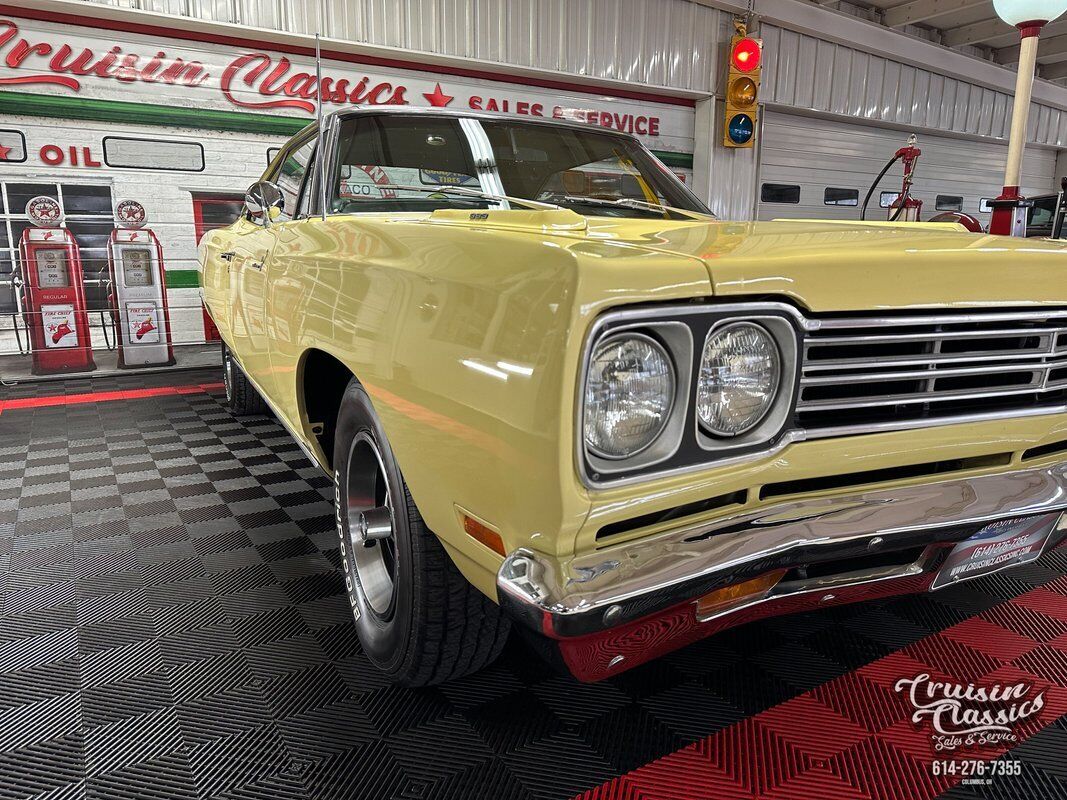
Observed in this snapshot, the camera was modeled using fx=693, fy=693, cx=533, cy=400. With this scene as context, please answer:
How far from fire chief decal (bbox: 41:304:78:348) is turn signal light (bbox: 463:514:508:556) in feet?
18.4

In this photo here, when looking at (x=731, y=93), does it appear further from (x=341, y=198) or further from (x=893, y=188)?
(x=341, y=198)

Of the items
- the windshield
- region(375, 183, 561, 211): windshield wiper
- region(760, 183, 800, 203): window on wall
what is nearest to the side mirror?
the windshield

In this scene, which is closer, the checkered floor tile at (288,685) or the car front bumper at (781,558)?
the car front bumper at (781,558)

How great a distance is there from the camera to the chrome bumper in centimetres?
89

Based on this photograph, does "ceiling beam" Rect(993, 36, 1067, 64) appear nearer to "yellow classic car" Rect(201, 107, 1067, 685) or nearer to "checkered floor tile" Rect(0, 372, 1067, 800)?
"checkered floor tile" Rect(0, 372, 1067, 800)

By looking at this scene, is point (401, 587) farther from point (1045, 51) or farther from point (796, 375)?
point (1045, 51)

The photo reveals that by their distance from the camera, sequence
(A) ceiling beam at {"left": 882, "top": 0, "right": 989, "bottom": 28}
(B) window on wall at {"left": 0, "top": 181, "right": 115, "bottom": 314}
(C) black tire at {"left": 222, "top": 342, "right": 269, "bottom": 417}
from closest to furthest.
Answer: (C) black tire at {"left": 222, "top": 342, "right": 269, "bottom": 417} → (B) window on wall at {"left": 0, "top": 181, "right": 115, "bottom": 314} → (A) ceiling beam at {"left": 882, "top": 0, "right": 989, "bottom": 28}

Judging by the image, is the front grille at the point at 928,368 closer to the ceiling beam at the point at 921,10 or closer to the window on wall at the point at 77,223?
the window on wall at the point at 77,223

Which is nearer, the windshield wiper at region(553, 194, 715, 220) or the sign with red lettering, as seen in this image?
the windshield wiper at region(553, 194, 715, 220)

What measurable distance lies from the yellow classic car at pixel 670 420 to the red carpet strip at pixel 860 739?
335 millimetres

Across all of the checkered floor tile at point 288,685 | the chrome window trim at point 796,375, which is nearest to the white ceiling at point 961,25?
the chrome window trim at point 796,375

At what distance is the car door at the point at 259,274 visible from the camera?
6.86ft

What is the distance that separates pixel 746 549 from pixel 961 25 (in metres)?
12.1

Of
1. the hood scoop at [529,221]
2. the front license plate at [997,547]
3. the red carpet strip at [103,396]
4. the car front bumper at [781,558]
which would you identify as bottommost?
the red carpet strip at [103,396]
